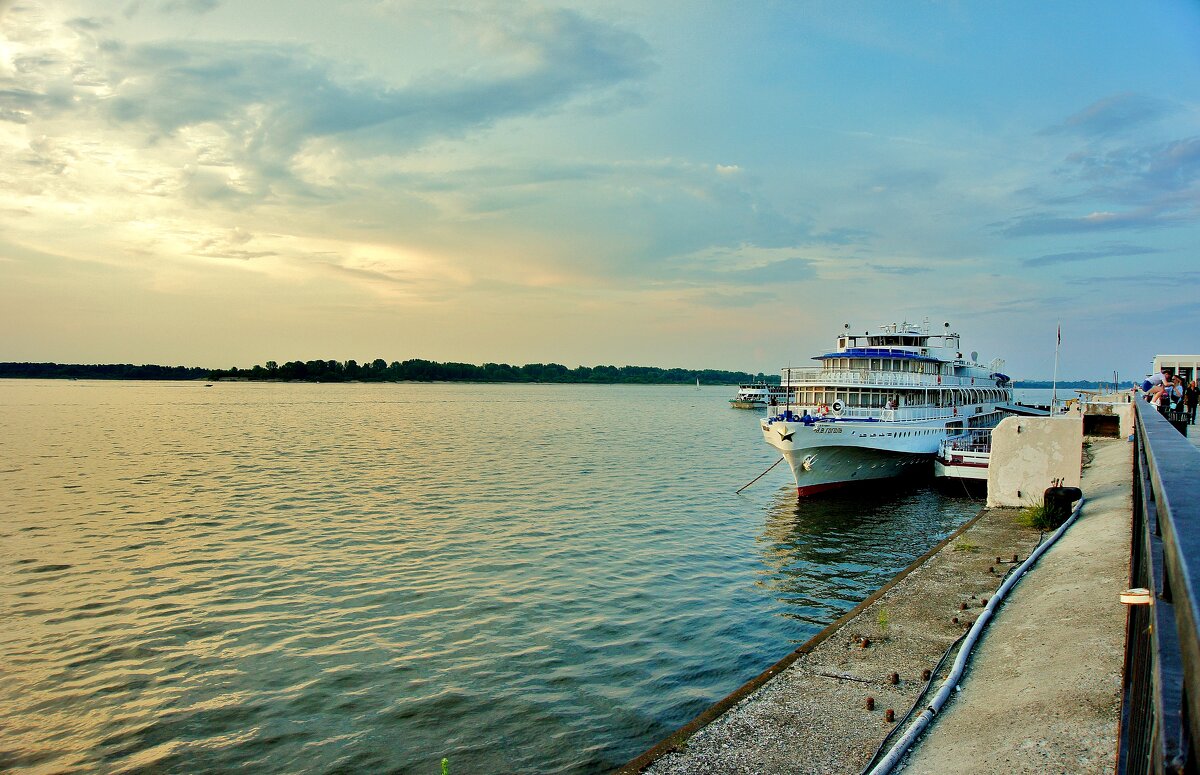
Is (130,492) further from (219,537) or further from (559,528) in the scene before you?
(559,528)

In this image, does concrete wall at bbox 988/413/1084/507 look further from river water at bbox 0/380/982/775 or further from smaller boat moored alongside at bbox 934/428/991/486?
smaller boat moored alongside at bbox 934/428/991/486

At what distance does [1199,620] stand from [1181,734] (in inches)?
17.1

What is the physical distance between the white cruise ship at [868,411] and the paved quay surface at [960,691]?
17.2m

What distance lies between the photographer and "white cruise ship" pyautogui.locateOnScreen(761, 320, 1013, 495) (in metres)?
31.3

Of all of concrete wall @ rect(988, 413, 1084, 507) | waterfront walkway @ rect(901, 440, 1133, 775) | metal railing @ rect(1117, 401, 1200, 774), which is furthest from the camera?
concrete wall @ rect(988, 413, 1084, 507)

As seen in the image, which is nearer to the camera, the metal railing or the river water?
the metal railing

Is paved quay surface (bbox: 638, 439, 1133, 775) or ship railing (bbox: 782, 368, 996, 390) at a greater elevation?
ship railing (bbox: 782, 368, 996, 390)

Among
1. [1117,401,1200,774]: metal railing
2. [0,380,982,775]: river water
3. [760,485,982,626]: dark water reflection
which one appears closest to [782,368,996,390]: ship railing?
[760,485,982,626]: dark water reflection

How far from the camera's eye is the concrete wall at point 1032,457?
2014 cm

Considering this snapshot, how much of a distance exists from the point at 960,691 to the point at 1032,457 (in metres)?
14.8

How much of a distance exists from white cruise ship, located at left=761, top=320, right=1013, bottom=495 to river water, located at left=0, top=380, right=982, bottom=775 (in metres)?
2.05

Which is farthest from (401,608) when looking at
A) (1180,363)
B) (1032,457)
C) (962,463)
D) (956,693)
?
(1180,363)

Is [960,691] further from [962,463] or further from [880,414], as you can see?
[962,463]

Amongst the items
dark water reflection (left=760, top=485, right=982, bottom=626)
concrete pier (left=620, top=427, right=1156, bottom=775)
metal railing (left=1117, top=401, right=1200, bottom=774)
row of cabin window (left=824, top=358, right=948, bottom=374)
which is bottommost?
dark water reflection (left=760, top=485, right=982, bottom=626)
